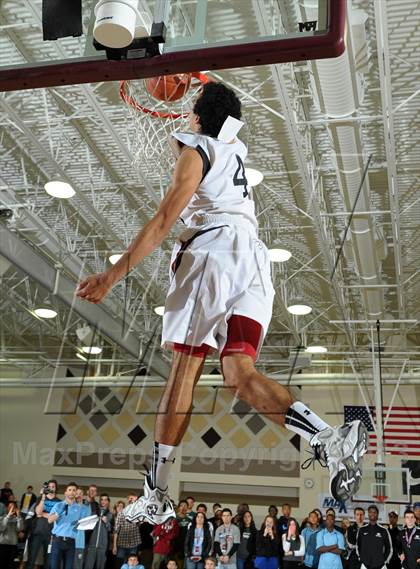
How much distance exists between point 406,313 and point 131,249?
11.6ft

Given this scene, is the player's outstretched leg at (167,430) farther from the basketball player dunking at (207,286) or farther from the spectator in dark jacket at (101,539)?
the spectator in dark jacket at (101,539)

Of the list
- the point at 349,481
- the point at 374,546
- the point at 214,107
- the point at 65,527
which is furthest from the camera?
the point at 374,546

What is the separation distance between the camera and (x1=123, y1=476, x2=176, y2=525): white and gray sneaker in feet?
9.96

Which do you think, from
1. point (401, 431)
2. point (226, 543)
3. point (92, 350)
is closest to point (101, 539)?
point (226, 543)

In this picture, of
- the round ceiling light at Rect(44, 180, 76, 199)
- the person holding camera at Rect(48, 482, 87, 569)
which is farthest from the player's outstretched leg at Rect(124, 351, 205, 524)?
the round ceiling light at Rect(44, 180, 76, 199)

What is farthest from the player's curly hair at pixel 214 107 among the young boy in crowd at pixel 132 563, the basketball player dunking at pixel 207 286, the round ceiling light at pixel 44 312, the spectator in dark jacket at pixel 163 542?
the young boy in crowd at pixel 132 563

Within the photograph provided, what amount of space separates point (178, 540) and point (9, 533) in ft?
6.06

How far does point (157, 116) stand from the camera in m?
3.76

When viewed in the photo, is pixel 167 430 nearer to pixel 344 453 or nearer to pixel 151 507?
pixel 151 507

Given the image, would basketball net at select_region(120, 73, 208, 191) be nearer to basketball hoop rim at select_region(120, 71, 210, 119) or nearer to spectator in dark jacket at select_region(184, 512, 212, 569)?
basketball hoop rim at select_region(120, 71, 210, 119)

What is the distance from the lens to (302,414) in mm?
2740

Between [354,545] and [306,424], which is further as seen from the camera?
[354,545]

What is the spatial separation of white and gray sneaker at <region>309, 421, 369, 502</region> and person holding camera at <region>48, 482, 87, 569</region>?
324 cm

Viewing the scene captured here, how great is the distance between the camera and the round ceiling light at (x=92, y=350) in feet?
12.7
